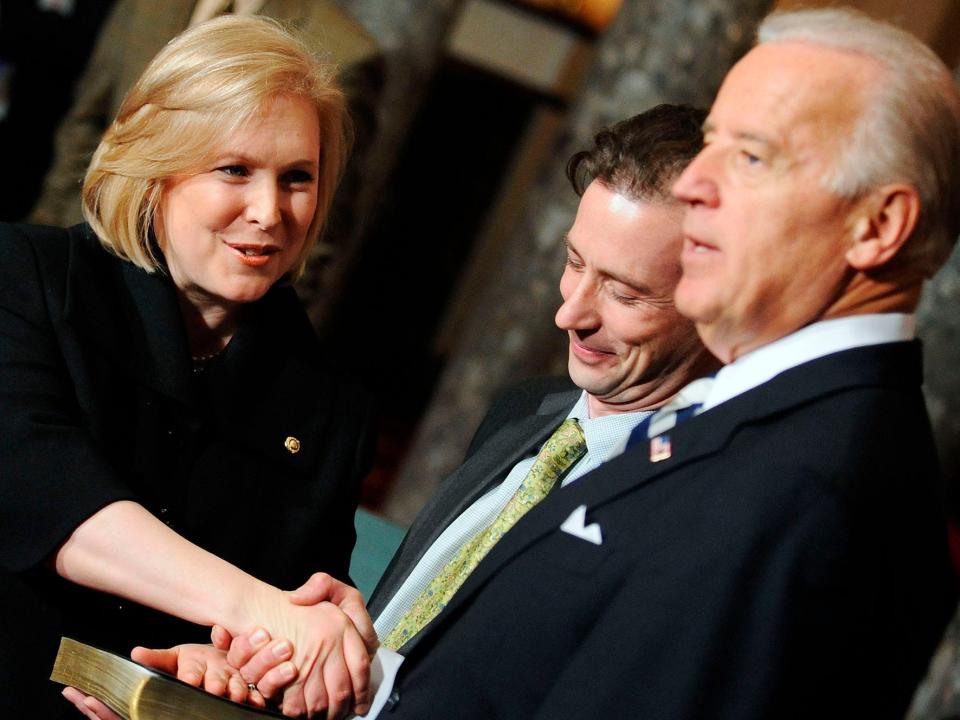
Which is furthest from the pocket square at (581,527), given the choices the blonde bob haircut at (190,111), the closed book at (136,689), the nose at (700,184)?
the blonde bob haircut at (190,111)

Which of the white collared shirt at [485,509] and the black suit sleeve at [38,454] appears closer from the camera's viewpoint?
the black suit sleeve at [38,454]

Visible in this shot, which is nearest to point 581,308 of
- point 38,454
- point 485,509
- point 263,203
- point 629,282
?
point 629,282

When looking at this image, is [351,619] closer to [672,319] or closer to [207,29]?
[672,319]

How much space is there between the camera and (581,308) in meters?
1.84

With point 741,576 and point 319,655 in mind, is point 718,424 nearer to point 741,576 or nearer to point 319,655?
point 741,576

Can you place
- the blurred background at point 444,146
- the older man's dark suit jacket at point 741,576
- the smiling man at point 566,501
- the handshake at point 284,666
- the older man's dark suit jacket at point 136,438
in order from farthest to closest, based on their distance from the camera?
Answer: the blurred background at point 444,146 < the older man's dark suit jacket at point 136,438 < the handshake at point 284,666 < the smiling man at point 566,501 < the older man's dark suit jacket at point 741,576

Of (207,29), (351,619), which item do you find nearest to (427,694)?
(351,619)

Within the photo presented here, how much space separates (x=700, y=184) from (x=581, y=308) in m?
0.53

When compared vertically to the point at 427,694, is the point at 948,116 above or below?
above

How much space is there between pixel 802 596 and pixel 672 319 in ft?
2.15

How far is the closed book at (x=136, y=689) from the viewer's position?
145 centimetres

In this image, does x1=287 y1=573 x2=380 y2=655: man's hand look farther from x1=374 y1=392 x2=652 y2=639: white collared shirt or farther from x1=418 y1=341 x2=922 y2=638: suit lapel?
x1=418 y1=341 x2=922 y2=638: suit lapel

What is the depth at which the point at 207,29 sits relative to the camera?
1894 mm

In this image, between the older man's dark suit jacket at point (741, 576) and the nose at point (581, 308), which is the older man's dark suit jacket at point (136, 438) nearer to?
the nose at point (581, 308)
